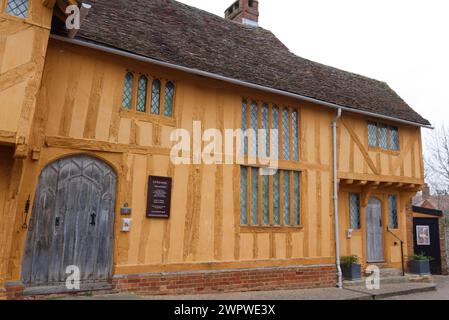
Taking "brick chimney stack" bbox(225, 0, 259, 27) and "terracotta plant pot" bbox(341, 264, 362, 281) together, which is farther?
"brick chimney stack" bbox(225, 0, 259, 27)

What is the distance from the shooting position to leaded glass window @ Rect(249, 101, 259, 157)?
8.84 metres

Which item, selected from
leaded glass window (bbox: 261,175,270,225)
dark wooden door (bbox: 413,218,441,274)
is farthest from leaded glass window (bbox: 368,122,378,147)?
dark wooden door (bbox: 413,218,441,274)

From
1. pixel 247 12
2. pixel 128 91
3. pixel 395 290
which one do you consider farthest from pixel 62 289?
pixel 247 12

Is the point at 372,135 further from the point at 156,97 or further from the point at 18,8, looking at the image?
Answer: the point at 18,8

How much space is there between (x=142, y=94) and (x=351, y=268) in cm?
679

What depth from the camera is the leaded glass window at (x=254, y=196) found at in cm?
868

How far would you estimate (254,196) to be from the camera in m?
8.78

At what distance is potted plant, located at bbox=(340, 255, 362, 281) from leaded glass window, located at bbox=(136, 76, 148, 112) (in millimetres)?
6460

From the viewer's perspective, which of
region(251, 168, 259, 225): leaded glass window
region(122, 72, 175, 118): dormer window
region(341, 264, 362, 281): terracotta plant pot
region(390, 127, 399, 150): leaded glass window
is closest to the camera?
region(122, 72, 175, 118): dormer window

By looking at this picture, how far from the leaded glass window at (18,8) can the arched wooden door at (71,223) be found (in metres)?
2.47

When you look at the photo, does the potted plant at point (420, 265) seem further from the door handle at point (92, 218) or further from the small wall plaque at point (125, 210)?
the door handle at point (92, 218)

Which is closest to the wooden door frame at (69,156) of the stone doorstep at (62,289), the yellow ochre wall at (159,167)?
the yellow ochre wall at (159,167)

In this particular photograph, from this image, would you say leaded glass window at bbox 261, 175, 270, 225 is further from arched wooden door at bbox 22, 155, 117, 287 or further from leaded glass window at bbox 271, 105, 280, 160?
arched wooden door at bbox 22, 155, 117, 287
